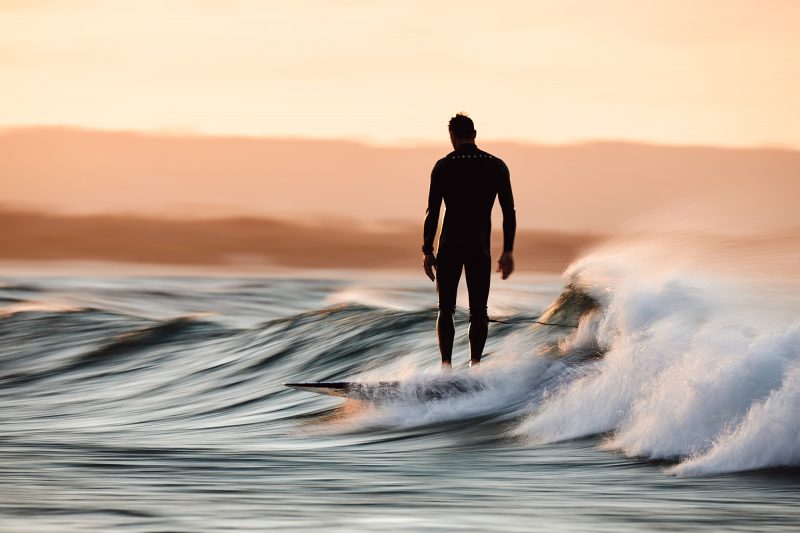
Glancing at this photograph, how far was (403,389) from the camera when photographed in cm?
960

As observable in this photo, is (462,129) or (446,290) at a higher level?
(462,129)

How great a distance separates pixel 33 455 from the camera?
734cm

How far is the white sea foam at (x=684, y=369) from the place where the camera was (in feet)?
20.9

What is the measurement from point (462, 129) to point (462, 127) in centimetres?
2

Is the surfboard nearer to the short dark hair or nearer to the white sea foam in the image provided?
the white sea foam

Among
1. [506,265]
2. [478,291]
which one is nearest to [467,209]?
[506,265]

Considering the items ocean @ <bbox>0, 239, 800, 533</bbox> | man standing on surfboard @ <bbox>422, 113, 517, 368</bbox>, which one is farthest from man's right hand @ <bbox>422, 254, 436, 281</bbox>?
ocean @ <bbox>0, 239, 800, 533</bbox>

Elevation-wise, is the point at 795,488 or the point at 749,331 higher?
the point at 749,331

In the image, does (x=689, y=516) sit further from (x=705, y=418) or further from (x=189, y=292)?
(x=189, y=292)

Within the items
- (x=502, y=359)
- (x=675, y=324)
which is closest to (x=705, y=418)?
(x=675, y=324)

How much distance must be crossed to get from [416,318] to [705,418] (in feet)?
34.0

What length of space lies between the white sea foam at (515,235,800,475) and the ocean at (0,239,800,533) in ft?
0.05

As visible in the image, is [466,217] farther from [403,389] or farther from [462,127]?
[403,389]

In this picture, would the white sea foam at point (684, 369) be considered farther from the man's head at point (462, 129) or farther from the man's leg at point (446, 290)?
the man's head at point (462, 129)
